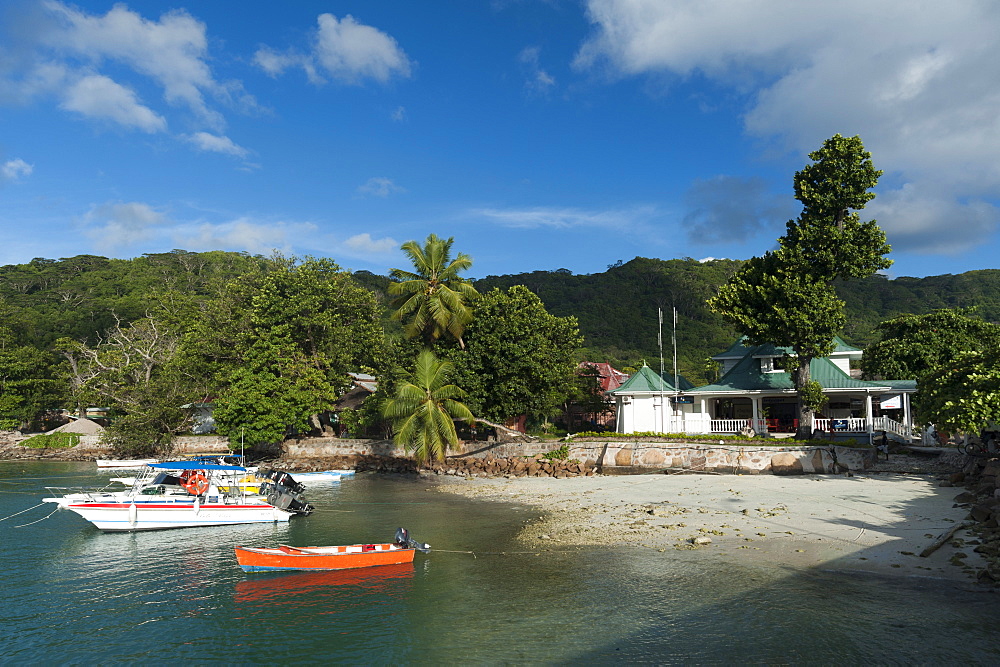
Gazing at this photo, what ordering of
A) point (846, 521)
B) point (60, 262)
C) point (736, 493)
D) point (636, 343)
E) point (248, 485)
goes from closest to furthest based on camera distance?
1. point (846, 521)
2. point (736, 493)
3. point (248, 485)
4. point (636, 343)
5. point (60, 262)

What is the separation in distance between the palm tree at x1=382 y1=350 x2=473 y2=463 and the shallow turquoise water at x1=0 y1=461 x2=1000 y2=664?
14.6 metres

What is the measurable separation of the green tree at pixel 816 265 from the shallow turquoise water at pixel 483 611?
17825 millimetres

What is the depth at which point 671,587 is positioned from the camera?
1384 centimetres

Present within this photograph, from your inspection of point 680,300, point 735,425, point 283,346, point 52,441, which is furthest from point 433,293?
point 680,300

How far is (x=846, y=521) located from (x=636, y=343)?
66.2m

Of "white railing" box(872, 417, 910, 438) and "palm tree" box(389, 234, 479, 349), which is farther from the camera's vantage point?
"palm tree" box(389, 234, 479, 349)

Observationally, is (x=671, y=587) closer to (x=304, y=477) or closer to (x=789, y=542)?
(x=789, y=542)

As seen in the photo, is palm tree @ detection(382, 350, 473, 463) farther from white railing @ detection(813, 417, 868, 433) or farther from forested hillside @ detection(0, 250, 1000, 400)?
forested hillside @ detection(0, 250, 1000, 400)

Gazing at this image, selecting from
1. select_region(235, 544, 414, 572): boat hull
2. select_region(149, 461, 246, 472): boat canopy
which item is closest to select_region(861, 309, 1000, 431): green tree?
select_region(235, 544, 414, 572): boat hull

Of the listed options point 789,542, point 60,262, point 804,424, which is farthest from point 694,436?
point 60,262

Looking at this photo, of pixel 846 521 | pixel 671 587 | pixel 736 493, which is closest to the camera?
pixel 671 587

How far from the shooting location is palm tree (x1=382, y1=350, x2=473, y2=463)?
3344 centimetres

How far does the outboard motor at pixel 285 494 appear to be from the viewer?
2311 cm

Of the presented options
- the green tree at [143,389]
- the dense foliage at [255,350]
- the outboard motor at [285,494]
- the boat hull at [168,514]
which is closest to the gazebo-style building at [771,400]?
the dense foliage at [255,350]
